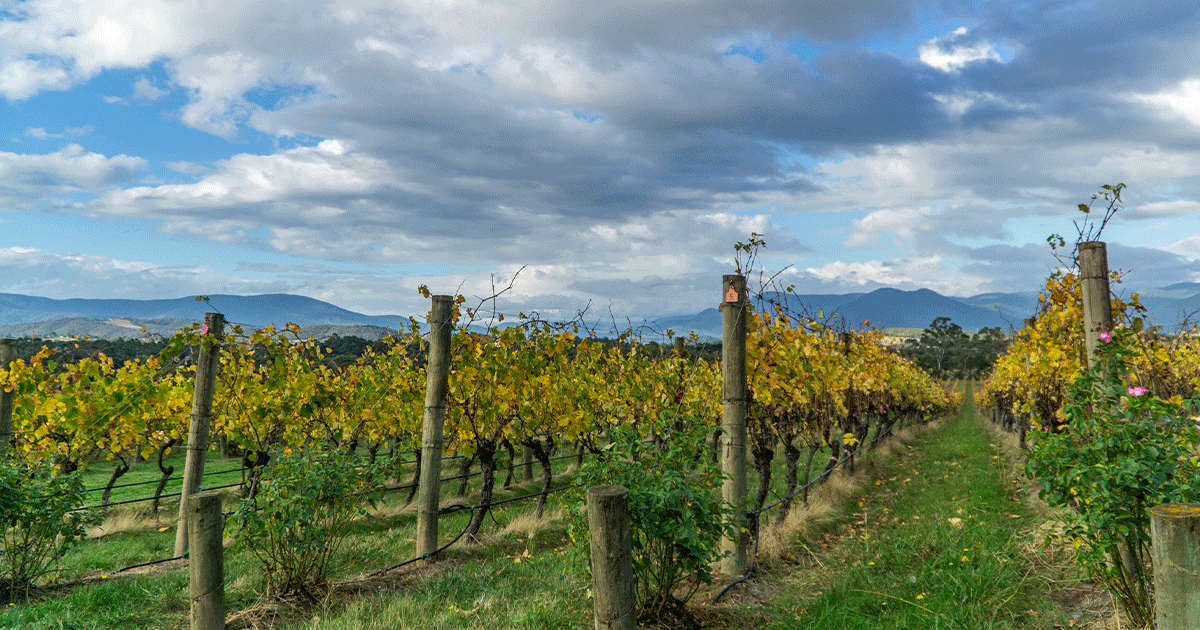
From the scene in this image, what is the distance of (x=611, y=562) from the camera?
362 centimetres

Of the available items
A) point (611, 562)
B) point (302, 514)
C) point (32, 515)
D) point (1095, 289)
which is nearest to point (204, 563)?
point (302, 514)

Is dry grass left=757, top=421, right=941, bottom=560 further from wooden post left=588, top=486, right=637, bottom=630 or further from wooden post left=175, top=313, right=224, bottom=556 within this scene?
wooden post left=175, top=313, right=224, bottom=556

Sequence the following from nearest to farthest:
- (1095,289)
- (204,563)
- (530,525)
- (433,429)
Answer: (204,563)
(1095,289)
(433,429)
(530,525)

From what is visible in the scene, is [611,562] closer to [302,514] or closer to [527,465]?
[302,514]

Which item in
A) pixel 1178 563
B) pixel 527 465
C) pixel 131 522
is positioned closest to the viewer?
pixel 1178 563

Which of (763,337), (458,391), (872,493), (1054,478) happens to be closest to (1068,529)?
(1054,478)

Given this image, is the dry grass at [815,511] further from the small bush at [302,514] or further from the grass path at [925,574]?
the small bush at [302,514]

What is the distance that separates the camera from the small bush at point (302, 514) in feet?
15.8

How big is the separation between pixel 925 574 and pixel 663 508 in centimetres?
318

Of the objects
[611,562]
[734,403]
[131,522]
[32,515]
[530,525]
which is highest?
[734,403]

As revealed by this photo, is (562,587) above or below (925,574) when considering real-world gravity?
above

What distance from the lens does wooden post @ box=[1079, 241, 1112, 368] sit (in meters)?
5.06

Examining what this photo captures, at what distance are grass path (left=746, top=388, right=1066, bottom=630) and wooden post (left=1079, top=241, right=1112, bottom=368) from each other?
6.56 feet

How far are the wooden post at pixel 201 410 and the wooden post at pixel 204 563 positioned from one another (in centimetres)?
308
